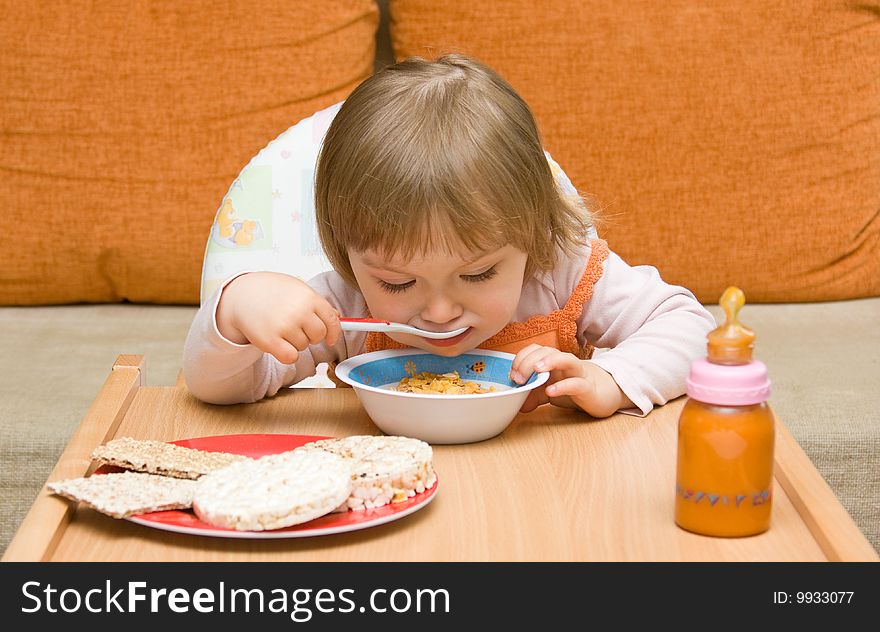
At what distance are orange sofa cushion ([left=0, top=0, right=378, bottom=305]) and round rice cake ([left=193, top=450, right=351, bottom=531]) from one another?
1.35 m

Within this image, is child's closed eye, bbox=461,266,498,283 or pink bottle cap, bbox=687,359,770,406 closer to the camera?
pink bottle cap, bbox=687,359,770,406

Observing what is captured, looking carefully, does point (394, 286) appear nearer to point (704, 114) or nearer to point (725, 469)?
point (725, 469)

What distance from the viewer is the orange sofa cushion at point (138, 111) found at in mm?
2045

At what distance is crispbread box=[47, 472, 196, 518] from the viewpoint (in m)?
0.74

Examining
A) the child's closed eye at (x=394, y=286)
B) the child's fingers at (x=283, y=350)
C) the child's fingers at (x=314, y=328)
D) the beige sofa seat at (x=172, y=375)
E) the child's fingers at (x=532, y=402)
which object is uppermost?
the child's closed eye at (x=394, y=286)

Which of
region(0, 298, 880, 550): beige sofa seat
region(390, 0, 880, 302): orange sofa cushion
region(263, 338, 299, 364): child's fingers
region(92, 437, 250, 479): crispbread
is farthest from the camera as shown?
region(390, 0, 880, 302): orange sofa cushion

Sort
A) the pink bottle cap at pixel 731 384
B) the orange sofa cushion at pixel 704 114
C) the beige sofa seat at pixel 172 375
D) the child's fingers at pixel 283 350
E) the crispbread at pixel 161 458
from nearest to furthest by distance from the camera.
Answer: the pink bottle cap at pixel 731 384 < the crispbread at pixel 161 458 < the child's fingers at pixel 283 350 < the beige sofa seat at pixel 172 375 < the orange sofa cushion at pixel 704 114

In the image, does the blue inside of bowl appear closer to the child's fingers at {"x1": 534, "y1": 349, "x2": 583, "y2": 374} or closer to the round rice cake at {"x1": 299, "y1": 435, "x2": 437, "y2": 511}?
the child's fingers at {"x1": 534, "y1": 349, "x2": 583, "y2": 374}

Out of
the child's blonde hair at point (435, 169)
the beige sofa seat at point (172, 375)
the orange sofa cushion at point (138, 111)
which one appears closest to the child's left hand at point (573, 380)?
the child's blonde hair at point (435, 169)

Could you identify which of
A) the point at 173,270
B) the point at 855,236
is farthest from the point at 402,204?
the point at 855,236

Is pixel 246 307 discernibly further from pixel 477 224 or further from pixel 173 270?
pixel 173 270

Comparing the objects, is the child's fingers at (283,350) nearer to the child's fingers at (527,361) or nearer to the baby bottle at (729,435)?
the child's fingers at (527,361)

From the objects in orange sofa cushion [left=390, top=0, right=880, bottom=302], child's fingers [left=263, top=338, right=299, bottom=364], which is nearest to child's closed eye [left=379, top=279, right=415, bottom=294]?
child's fingers [left=263, top=338, right=299, bottom=364]

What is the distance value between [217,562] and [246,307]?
1.13ft
